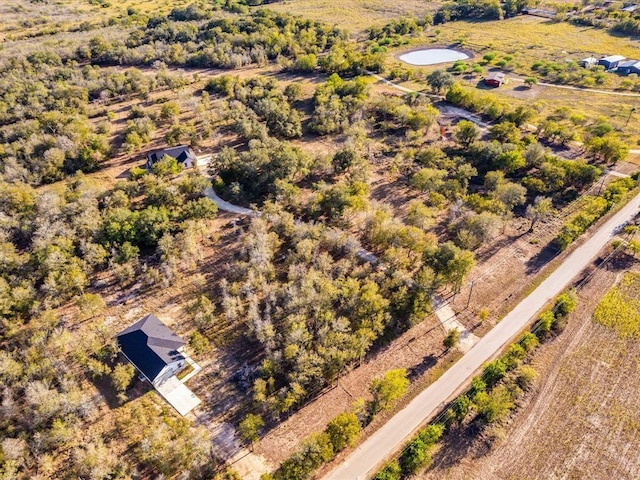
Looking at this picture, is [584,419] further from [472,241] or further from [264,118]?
[264,118]

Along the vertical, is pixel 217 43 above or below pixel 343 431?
above

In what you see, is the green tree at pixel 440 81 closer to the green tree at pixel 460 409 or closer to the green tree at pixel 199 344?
the green tree at pixel 460 409

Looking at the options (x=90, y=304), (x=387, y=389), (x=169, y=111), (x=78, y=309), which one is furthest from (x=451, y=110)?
(x=78, y=309)

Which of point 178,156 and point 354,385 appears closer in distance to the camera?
point 354,385

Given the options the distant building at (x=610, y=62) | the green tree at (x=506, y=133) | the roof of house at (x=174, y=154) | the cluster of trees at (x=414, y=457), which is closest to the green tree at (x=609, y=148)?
the green tree at (x=506, y=133)

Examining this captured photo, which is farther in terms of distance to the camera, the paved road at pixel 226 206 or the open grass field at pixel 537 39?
the open grass field at pixel 537 39

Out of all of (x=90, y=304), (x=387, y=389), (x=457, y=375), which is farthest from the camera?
(x=90, y=304)

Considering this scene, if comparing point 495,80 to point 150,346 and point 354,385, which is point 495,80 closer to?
point 354,385
